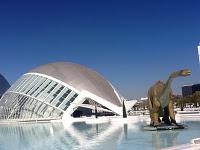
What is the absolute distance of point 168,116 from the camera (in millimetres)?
26141

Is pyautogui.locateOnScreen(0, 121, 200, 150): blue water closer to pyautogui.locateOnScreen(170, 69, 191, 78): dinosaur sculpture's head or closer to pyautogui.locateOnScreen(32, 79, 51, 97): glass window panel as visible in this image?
pyautogui.locateOnScreen(170, 69, 191, 78): dinosaur sculpture's head

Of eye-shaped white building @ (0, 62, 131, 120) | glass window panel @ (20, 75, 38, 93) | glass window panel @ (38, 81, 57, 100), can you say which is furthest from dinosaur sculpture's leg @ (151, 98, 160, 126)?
glass window panel @ (20, 75, 38, 93)

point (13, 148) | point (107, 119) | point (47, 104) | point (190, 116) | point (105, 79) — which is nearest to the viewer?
point (13, 148)

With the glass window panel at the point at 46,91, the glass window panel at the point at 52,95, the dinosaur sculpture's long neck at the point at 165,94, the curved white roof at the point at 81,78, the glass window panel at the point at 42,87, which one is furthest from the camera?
the curved white roof at the point at 81,78

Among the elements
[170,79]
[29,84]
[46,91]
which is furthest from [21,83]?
[170,79]

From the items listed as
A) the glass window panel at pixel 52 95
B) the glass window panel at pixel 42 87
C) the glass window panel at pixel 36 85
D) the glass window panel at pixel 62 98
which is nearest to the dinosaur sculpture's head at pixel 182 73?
the glass window panel at pixel 62 98

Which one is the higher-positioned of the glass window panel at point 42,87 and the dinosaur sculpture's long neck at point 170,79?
the glass window panel at point 42,87

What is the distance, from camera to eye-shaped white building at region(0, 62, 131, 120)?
50656 mm

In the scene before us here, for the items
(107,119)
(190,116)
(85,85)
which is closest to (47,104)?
(85,85)

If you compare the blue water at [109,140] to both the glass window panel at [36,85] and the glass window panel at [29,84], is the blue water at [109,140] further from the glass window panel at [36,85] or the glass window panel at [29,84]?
the glass window panel at [29,84]

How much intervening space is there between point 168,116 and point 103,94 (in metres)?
27.0

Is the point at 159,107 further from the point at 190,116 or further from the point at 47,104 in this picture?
the point at 47,104

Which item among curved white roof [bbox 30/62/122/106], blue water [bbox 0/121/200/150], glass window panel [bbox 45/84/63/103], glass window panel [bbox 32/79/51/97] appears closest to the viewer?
blue water [bbox 0/121/200/150]

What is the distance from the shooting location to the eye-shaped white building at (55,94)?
50656 millimetres
